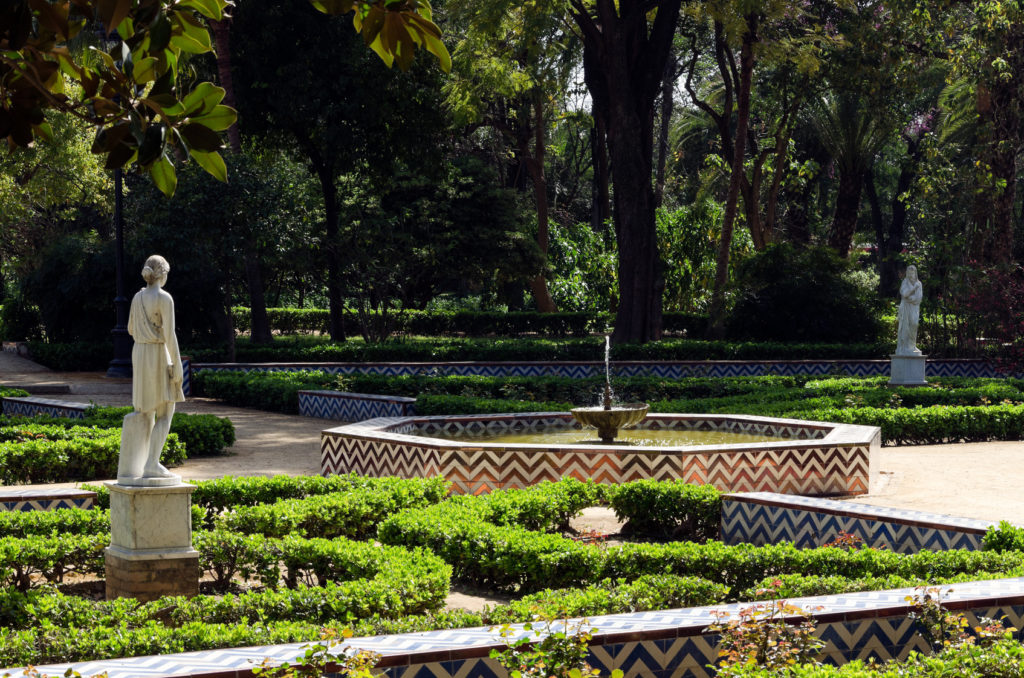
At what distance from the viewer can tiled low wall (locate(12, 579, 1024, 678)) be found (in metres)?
4.16

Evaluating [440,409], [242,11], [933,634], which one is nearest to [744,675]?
[933,634]

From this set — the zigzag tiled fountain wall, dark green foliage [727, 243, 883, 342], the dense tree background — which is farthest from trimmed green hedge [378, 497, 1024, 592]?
dark green foliage [727, 243, 883, 342]

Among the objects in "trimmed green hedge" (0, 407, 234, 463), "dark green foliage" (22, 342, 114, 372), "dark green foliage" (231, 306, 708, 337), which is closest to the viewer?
"trimmed green hedge" (0, 407, 234, 463)

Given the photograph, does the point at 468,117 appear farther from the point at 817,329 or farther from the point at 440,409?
the point at 440,409

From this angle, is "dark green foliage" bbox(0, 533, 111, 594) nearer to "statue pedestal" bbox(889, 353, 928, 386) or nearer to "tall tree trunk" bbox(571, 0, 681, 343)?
"statue pedestal" bbox(889, 353, 928, 386)

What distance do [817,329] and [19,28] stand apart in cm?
2429

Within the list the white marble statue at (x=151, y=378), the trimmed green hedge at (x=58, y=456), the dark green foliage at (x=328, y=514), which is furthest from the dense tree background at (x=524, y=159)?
the white marble statue at (x=151, y=378)

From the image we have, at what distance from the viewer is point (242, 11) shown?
25.3 metres

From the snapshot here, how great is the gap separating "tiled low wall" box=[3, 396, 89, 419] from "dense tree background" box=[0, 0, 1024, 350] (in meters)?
4.41

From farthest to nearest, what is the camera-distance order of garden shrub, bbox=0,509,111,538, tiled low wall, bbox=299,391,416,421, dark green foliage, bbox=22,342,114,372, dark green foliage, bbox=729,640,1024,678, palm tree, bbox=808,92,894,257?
palm tree, bbox=808,92,894,257, dark green foliage, bbox=22,342,114,372, tiled low wall, bbox=299,391,416,421, garden shrub, bbox=0,509,111,538, dark green foliage, bbox=729,640,1024,678

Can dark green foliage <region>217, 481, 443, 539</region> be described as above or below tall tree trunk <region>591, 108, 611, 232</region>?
below

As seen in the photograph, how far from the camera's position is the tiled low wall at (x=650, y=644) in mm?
4160

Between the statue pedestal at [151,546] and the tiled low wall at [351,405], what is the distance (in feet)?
28.1

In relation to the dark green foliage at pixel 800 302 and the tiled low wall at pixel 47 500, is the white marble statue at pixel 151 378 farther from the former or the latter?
the dark green foliage at pixel 800 302
